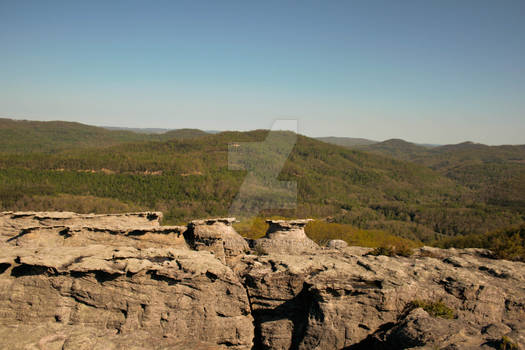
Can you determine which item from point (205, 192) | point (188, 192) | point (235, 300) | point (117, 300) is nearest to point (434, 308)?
point (235, 300)

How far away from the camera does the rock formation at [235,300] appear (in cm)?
1270

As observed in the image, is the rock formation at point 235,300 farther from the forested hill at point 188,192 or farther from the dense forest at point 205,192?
the forested hill at point 188,192

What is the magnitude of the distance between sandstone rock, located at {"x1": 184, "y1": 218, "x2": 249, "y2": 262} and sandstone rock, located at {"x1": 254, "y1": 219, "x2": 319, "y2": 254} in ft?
5.41

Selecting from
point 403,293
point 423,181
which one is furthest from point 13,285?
point 423,181

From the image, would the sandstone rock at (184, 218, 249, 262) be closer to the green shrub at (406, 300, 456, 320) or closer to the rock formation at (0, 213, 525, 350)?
the rock formation at (0, 213, 525, 350)

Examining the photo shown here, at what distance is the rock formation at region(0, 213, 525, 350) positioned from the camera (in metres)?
12.7

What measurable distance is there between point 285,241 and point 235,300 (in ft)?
27.2

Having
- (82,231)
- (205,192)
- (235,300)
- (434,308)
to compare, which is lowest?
(205,192)

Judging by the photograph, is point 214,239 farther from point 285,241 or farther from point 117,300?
point 117,300

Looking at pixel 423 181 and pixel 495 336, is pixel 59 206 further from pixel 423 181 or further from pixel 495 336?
pixel 423 181

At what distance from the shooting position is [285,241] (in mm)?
22453

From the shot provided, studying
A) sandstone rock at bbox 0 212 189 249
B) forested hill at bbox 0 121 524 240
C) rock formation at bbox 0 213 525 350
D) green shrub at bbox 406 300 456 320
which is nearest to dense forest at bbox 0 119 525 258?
forested hill at bbox 0 121 524 240

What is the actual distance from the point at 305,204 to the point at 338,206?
61.8ft

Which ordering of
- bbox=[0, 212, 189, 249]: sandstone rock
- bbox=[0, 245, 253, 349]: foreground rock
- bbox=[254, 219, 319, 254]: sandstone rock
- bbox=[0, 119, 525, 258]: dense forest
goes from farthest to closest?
bbox=[0, 119, 525, 258]: dense forest, bbox=[254, 219, 319, 254]: sandstone rock, bbox=[0, 212, 189, 249]: sandstone rock, bbox=[0, 245, 253, 349]: foreground rock
